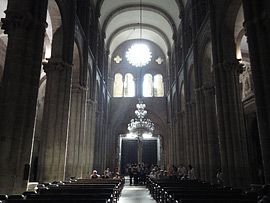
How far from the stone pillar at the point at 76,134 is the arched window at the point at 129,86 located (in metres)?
15.9

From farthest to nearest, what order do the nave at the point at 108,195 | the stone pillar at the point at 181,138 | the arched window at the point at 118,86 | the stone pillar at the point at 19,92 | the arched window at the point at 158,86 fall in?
the arched window at the point at 118,86 < the arched window at the point at 158,86 < the stone pillar at the point at 181,138 < the stone pillar at the point at 19,92 < the nave at the point at 108,195

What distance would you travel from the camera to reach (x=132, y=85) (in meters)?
32.3

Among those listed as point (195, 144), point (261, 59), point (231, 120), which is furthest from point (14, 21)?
point (195, 144)

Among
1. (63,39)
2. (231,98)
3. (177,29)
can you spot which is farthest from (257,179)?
(63,39)

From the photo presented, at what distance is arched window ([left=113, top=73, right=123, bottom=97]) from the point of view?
107 feet

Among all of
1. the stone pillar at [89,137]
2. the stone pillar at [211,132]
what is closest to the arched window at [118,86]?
the stone pillar at [89,137]

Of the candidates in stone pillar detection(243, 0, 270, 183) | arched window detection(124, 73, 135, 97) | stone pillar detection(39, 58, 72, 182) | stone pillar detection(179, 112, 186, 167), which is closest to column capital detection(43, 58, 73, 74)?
stone pillar detection(39, 58, 72, 182)

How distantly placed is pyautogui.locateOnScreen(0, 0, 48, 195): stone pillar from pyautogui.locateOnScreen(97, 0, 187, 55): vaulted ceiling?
48.3 feet

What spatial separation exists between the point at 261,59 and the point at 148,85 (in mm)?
24117

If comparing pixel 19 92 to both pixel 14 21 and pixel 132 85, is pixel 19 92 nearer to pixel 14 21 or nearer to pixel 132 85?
pixel 14 21

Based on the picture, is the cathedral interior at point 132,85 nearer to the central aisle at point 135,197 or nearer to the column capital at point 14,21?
the column capital at point 14,21

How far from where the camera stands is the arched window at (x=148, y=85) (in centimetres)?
3209

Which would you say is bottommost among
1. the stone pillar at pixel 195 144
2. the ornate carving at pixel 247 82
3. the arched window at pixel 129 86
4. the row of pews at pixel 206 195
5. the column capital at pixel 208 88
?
the row of pews at pixel 206 195

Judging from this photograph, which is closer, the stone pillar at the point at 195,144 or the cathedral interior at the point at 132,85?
the cathedral interior at the point at 132,85
